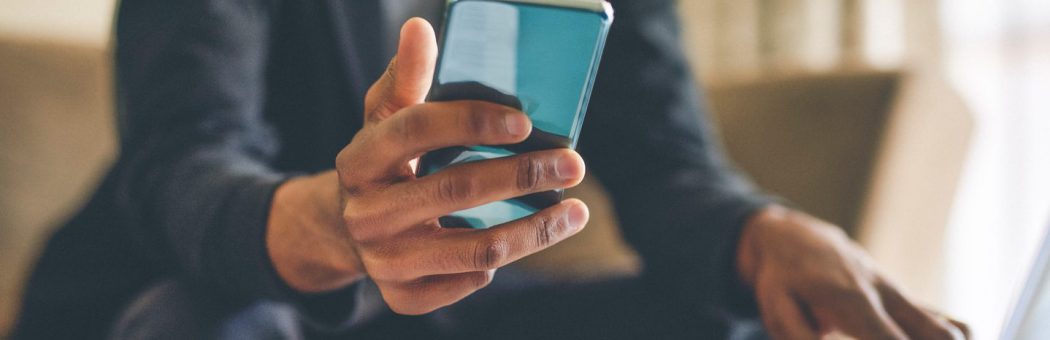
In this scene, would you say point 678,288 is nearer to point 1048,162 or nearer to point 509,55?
point 509,55

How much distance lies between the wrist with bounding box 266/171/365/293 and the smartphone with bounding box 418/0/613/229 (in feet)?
0.33

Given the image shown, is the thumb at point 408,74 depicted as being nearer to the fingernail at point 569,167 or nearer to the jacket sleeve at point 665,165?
the fingernail at point 569,167

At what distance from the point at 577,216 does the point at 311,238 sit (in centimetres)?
15

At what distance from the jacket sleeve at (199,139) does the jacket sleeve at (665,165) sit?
0.25 meters

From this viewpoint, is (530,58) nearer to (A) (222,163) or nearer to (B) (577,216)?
(B) (577,216)

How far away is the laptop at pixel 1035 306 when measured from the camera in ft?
0.86

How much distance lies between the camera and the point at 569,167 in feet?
0.83

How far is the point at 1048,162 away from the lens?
105 cm

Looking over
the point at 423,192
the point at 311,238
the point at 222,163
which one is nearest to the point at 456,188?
the point at 423,192

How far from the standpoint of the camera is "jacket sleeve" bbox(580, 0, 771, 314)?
0.48m

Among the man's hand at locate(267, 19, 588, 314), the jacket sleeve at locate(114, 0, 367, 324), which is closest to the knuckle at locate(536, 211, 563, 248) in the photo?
the man's hand at locate(267, 19, 588, 314)

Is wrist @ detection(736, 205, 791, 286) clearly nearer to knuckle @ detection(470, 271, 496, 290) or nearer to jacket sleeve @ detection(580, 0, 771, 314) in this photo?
jacket sleeve @ detection(580, 0, 771, 314)

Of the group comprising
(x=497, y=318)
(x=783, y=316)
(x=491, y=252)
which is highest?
(x=491, y=252)

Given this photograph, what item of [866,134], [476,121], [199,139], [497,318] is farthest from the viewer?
[866,134]
